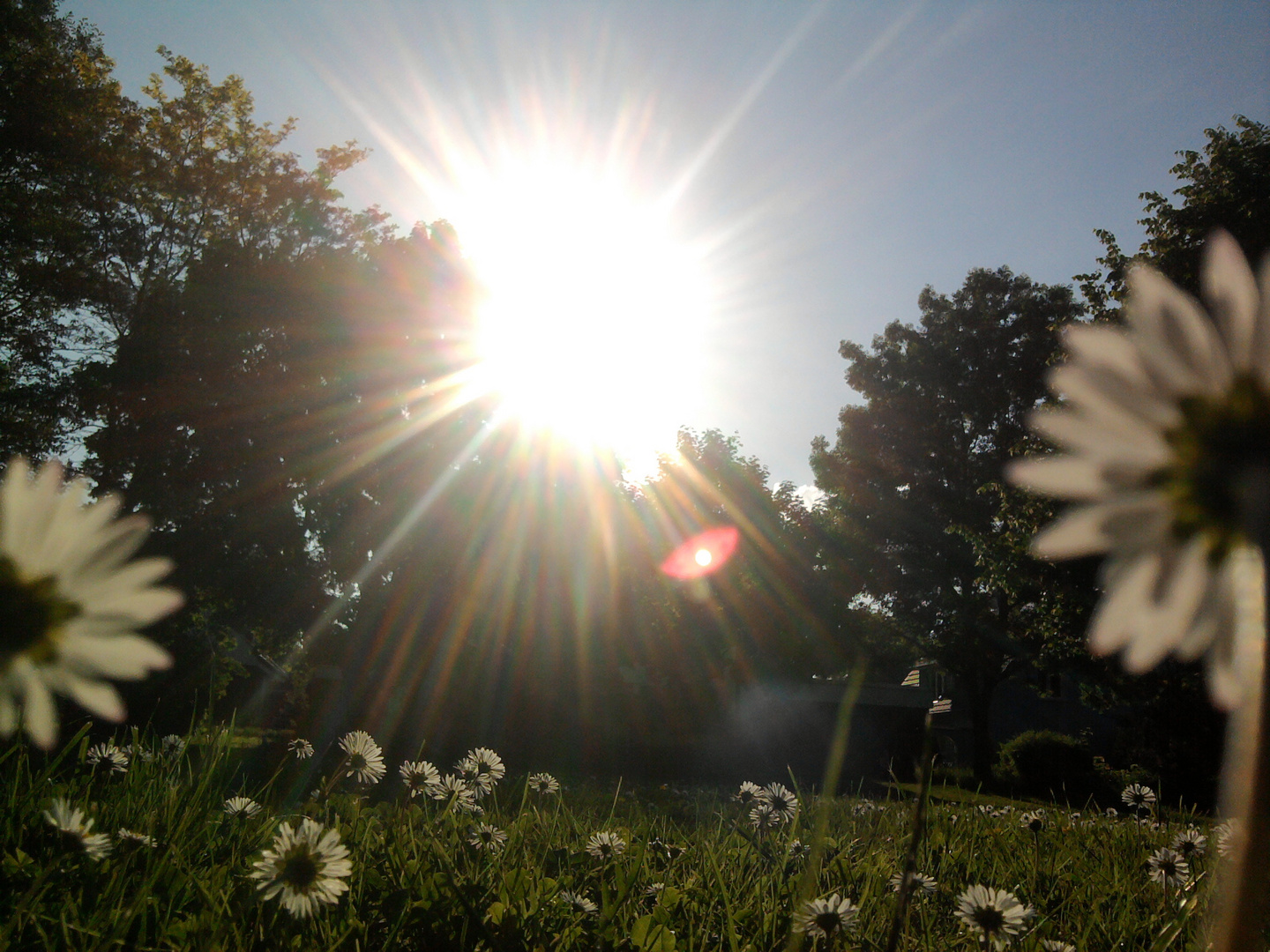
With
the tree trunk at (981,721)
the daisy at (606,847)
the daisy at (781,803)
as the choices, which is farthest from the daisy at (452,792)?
the tree trunk at (981,721)

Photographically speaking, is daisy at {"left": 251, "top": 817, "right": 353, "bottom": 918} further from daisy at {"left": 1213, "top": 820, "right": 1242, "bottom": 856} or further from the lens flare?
the lens flare

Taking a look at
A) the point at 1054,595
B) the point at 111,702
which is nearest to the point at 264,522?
the point at 1054,595

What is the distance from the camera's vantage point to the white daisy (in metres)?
0.50

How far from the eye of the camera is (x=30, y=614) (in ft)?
2.04

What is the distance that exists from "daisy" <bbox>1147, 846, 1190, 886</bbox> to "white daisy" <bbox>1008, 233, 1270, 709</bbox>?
7.94 ft

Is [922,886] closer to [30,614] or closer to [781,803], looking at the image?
[781,803]

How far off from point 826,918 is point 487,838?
1244mm

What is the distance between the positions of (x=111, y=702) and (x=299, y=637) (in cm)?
2281

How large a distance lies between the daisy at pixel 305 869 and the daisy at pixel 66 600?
2.53 ft

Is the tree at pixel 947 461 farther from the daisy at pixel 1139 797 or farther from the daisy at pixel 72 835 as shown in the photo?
the daisy at pixel 72 835

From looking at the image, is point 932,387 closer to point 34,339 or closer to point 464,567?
point 464,567

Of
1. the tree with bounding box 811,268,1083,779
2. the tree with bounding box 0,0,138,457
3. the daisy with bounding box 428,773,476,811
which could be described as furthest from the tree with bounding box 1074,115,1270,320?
the tree with bounding box 0,0,138,457

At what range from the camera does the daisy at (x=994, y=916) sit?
4.67 feet

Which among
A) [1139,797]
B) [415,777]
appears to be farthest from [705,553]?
[415,777]
